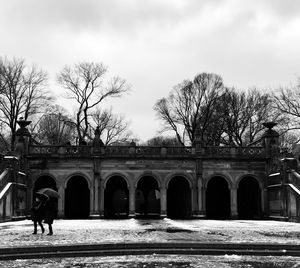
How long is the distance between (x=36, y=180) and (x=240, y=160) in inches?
620

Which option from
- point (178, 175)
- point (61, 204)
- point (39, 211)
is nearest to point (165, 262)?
point (39, 211)

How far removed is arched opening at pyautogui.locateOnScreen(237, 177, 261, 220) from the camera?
1480 inches

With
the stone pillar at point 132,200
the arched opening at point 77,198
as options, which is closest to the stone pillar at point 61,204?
Result: the arched opening at point 77,198

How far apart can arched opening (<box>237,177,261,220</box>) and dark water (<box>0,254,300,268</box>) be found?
81.8 ft

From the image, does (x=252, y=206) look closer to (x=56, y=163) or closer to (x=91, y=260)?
(x=56, y=163)

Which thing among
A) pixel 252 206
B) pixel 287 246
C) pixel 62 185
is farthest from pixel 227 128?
pixel 287 246

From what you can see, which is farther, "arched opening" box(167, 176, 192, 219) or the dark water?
"arched opening" box(167, 176, 192, 219)

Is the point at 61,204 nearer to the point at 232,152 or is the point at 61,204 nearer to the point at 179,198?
the point at 179,198

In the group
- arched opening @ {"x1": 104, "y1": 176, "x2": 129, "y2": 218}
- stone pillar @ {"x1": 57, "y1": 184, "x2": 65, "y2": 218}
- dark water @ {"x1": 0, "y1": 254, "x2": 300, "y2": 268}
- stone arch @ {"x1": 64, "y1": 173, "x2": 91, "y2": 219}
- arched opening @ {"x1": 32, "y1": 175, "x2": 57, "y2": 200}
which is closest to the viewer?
dark water @ {"x1": 0, "y1": 254, "x2": 300, "y2": 268}

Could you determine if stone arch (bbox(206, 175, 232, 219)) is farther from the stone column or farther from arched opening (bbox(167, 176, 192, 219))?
the stone column

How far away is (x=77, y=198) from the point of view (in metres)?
40.9

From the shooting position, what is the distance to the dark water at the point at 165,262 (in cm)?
1135

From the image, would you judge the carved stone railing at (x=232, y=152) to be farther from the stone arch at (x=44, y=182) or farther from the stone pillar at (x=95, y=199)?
the stone arch at (x=44, y=182)

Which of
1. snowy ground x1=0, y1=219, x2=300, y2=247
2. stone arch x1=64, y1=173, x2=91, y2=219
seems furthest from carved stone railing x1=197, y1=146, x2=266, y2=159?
Answer: snowy ground x1=0, y1=219, x2=300, y2=247
